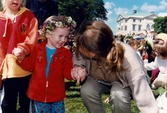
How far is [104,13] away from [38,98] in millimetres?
44717

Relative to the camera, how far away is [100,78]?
2805 millimetres

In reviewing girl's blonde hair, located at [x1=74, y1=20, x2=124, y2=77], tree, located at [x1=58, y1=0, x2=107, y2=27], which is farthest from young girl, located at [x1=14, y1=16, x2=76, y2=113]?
tree, located at [x1=58, y1=0, x2=107, y2=27]

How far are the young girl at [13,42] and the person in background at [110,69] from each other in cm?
59

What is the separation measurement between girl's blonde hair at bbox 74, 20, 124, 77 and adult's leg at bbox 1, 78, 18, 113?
916mm

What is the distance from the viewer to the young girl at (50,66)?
2.57m

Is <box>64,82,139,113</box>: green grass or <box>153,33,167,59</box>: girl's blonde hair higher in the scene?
<box>153,33,167,59</box>: girl's blonde hair

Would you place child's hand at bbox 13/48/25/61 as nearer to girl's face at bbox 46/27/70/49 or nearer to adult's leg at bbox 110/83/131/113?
girl's face at bbox 46/27/70/49

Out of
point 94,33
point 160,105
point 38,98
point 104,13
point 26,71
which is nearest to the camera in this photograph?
point 94,33

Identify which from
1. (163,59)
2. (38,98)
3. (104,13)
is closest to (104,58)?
(38,98)

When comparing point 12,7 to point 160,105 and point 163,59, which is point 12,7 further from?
point 163,59

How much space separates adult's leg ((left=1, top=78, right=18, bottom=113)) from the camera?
280cm

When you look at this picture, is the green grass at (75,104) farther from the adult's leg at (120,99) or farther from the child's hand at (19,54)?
the child's hand at (19,54)

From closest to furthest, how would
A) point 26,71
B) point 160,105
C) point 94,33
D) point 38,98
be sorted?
point 94,33 → point 38,98 → point 26,71 → point 160,105

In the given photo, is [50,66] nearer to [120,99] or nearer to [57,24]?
[57,24]
